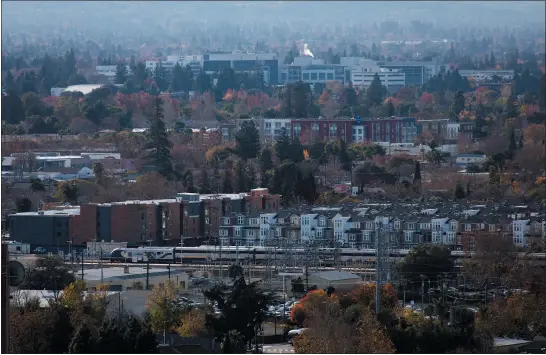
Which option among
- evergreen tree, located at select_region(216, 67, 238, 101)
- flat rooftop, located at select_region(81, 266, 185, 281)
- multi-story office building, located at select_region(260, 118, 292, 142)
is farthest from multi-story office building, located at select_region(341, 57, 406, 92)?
flat rooftop, located at select_region(81, 266, 185, 281)

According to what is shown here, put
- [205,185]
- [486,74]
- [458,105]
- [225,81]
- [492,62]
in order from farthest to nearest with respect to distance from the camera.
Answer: [225,81] < [486,74] < [492,62] < [458,105] < [205,185]

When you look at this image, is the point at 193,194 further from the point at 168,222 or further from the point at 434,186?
the point at 434,186

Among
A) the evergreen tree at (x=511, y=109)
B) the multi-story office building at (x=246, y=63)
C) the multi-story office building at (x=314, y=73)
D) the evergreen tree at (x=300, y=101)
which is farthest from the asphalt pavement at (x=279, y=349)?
the multi-story office building at (x=314, y=73)

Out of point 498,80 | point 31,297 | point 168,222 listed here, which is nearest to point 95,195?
point 168,222

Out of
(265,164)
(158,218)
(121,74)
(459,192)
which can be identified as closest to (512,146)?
(459,192)

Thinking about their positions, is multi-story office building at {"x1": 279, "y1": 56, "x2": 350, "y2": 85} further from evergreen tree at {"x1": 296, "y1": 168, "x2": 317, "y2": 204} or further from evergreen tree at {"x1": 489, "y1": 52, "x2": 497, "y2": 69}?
evergreen tree at {"x1": 296, "y1": 168, "x2": 317, "y2": 204}

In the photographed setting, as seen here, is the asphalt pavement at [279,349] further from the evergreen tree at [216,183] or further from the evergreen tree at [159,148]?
the evergreen tree at [159,148]

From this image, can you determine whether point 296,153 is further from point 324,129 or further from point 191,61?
point 191,61
